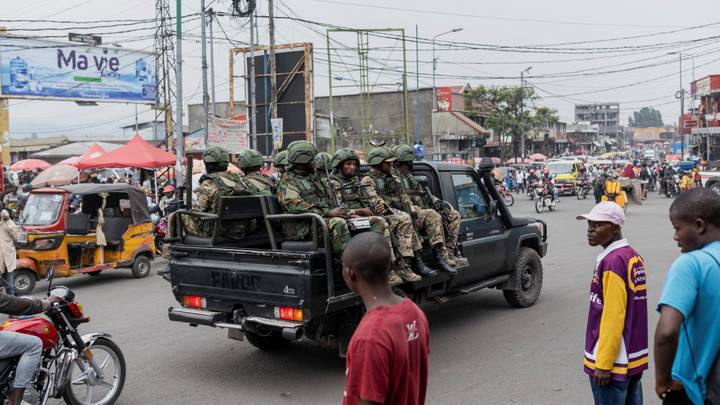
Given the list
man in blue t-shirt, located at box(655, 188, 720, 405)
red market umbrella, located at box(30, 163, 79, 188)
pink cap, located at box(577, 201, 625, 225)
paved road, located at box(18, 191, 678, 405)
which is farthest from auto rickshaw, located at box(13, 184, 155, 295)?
man in blue t-shirt, located at box(655, 188, 720, 405)

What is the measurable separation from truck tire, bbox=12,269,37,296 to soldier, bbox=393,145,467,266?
279 inches

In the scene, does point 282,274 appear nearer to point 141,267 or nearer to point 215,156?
point 215,156

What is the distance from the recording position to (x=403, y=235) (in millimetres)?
6262

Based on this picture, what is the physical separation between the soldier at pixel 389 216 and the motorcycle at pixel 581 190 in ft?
91.8

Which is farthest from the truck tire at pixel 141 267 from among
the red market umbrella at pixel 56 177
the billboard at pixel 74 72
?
the billboard at pixel 74 72

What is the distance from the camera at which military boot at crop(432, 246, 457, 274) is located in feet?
22.2

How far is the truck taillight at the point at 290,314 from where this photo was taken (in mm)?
5512

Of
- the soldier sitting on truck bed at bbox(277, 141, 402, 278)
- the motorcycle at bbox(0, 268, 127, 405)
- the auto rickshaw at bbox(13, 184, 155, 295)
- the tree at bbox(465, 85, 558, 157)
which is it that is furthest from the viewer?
the tree at bbox(465, 85, 558, 157)

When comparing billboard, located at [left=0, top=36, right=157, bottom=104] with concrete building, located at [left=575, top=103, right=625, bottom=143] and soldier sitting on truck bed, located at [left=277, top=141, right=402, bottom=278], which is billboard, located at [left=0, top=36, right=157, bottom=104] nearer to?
soldier sitting on truck bed, located at [left=277, top=141, right=402, bottom=278]

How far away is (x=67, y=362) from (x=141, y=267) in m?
7.74

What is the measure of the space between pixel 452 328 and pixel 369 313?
546 centimetres

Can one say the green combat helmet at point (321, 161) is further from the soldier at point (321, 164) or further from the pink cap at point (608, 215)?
the pink cap at point (608, 215)

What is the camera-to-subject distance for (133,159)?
58.0 feet

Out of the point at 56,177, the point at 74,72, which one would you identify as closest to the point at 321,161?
the point at 56,177
